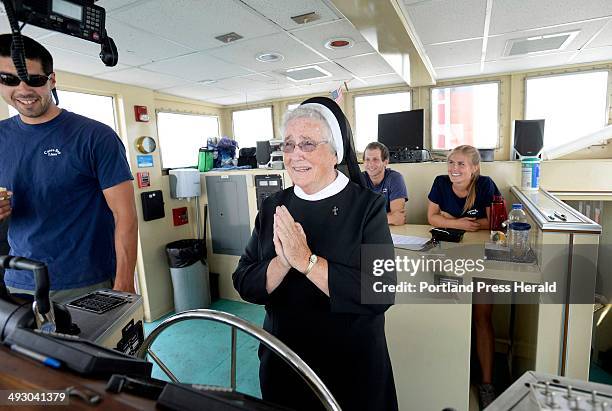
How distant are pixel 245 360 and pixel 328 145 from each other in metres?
2.23

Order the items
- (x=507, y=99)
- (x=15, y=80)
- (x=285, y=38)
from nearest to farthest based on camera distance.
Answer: (x=15, y=80), (x=285, y=38), (x=507, y=99)

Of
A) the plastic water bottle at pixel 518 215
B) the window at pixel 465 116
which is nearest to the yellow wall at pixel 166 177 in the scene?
the window at pixel 465 116

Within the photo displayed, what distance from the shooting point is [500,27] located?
9.61ft

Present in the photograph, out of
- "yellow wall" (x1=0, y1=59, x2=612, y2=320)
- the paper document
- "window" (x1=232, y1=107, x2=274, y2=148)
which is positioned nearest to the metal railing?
the paper document

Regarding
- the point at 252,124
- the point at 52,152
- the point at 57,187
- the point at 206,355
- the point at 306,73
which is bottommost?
the point at 206,355

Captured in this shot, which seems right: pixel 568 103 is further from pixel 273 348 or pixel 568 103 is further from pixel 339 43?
pixel 273 348

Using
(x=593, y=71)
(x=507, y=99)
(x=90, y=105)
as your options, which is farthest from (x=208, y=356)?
(x=593, y=71)

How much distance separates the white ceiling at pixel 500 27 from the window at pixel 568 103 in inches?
16.3

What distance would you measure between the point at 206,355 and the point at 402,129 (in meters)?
3.59

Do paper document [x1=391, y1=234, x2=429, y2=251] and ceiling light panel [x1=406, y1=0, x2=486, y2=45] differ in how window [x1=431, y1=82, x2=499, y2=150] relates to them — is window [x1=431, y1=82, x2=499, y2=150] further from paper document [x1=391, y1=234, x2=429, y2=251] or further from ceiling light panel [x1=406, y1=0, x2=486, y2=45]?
paper document [x1=391, y1=234, x2=429, y2=251]

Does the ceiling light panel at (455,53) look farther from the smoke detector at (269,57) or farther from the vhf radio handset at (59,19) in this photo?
the vhf radio handset at (59,19)

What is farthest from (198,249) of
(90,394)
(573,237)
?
(90,394)

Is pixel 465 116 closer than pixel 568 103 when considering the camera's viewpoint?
No

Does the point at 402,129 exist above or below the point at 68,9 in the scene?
below
